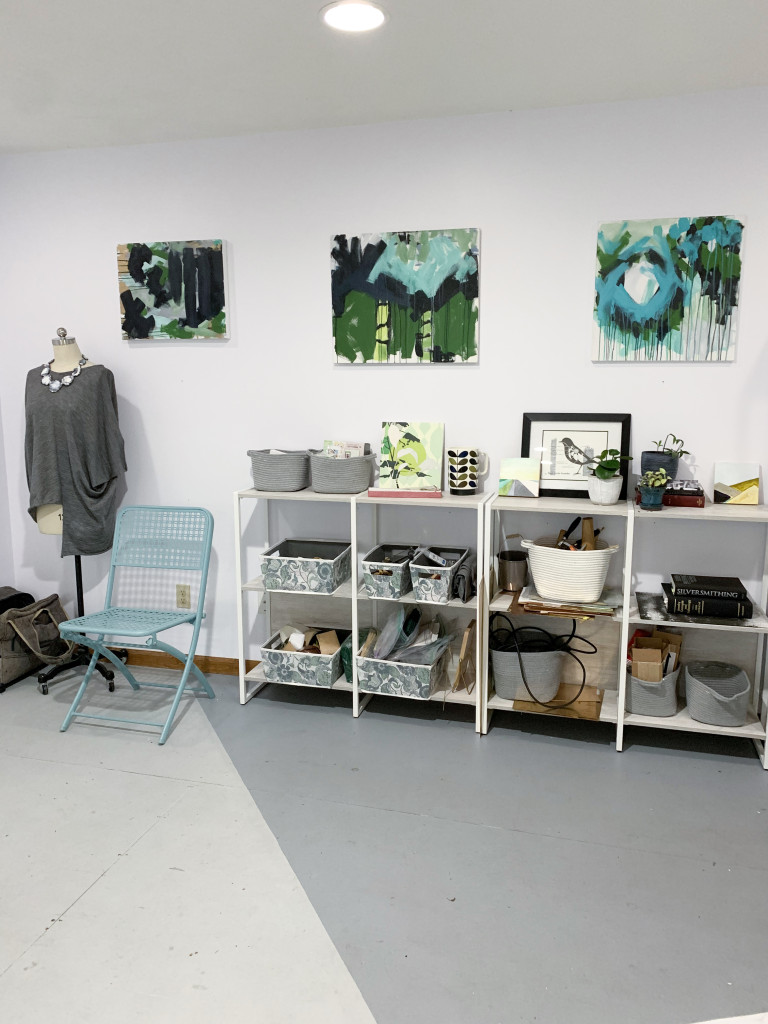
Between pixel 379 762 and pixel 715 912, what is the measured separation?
1245mm

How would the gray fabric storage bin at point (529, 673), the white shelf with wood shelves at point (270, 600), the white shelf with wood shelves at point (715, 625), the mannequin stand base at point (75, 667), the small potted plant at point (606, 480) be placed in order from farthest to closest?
the mannequin stand base at point (75, 667), the white shelf with wood shelves at point (270, 600), the gray fabric storage bin at point (529, 673), the small potted plant at point (606, 480), the white shelf with wood shelves at point (715, 625)

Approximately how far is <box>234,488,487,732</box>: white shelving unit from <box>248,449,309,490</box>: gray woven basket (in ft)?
0.14

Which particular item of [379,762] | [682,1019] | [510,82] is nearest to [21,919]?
[379,762]

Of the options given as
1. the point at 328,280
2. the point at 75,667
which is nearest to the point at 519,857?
the point at 328,280

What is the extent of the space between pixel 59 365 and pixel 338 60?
73.4 inches

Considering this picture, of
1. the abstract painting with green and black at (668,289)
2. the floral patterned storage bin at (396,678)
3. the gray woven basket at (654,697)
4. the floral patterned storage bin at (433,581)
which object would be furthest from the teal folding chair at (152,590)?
the abstract painting with green and black at (668,289)

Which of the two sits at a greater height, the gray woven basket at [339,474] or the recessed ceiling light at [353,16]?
the recessed ceiling light at [353,16]

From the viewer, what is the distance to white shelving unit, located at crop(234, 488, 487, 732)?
3160 mm

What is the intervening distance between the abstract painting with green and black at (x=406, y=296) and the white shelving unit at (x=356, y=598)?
25.2 inches

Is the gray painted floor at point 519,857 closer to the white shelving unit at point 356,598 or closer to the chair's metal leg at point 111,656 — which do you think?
the white shelving unit at point 356,598

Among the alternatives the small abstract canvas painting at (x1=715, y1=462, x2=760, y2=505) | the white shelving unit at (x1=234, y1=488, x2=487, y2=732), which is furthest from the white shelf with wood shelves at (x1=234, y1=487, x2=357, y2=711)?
the small abstract canvas painting at (x1=715, y1=462, x2=760, y2=505)

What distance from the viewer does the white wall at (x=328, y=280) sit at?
3043 millimetres

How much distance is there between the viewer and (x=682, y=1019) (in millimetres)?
1782

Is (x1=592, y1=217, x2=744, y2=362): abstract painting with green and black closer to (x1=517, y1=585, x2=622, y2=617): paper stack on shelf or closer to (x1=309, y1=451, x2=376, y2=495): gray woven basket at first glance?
(x1=517, y1=585, x2=622, y2=617): paper stack on shelf
